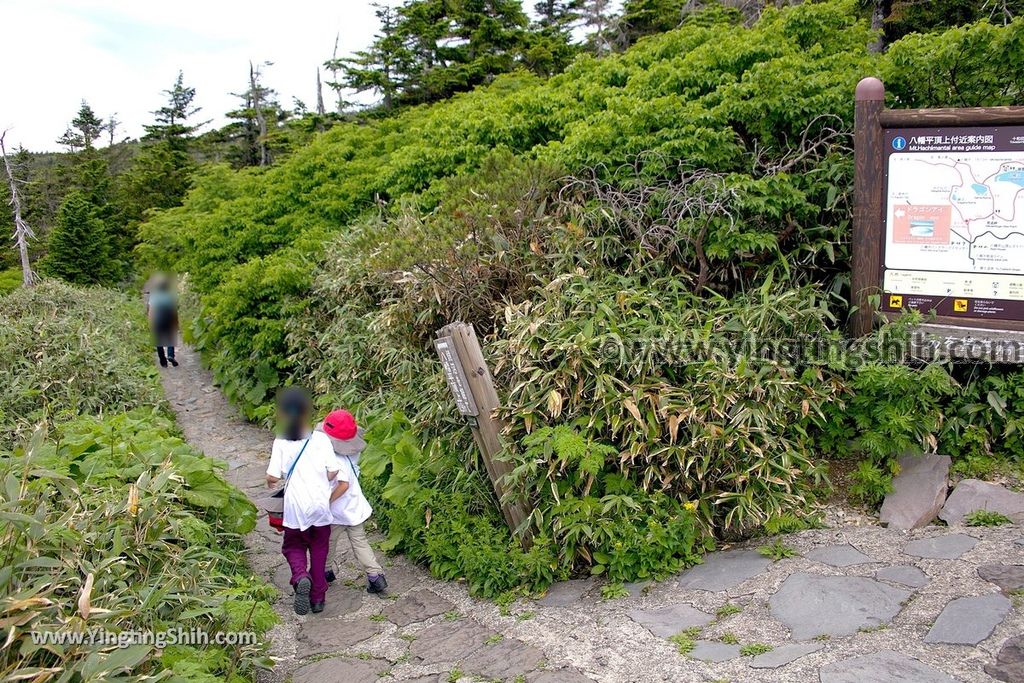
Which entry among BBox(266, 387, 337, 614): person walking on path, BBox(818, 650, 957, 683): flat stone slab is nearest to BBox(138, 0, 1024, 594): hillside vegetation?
BBox(266, 387, 337, 614): person walking on path

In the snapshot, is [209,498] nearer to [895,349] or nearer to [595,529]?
[595,529]

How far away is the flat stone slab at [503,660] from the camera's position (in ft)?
12.9

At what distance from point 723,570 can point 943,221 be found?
108 inches

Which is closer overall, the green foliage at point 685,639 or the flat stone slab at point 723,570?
the green foliage at point 685,639

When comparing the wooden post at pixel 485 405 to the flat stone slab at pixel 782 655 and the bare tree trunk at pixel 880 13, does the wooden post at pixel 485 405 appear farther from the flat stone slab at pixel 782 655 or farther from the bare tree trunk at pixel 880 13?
the bare tree trunk at pixel 880 13

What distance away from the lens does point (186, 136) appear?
27766 millimetres

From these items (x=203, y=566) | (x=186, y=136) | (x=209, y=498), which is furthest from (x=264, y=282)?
(x=186, y=136)

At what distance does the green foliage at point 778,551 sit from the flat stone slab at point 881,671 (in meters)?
1.10

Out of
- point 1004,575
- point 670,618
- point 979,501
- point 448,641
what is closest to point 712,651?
point 670,618

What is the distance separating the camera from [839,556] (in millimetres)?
4512

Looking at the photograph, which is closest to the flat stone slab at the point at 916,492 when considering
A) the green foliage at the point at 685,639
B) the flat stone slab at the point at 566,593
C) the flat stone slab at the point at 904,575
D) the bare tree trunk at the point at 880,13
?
the flat stone slab at the point at 904,575

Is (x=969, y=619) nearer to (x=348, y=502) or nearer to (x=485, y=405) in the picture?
(x=485, y=405)

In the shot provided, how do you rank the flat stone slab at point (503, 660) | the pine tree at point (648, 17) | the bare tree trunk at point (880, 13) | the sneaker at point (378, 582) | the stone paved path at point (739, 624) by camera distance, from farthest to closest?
the pine tree at point (648, 17), the bare tree trunk at point (880, 13), the sneaker at point (378, 582), the flat stone slab at point (503, 660), the stone paved path at point (739, 624)

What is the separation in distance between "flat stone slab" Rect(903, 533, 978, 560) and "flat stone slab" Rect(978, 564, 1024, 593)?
0.21 metres
